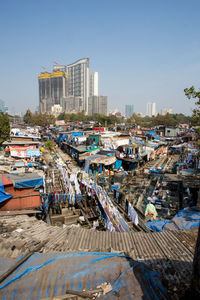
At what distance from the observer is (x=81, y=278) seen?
10.5 feet

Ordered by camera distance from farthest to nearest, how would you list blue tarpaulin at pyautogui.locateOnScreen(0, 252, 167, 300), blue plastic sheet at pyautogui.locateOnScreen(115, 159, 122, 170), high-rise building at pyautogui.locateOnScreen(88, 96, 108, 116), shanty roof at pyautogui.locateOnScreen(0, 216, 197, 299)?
high-rise building at pyautogui.locateOnScreen(88, 96, 108, 116) < blue plastic sheet at pyautogui.locateOnScreen(115, 159, 122, 170) < shanty roof at pyautogui.locateOnScreen(0, 216, 197, 299) < blue tarpaulin at pyautogui.locateOnScreen(0, 252, 167, 300)

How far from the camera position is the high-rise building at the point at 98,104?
135750 millimetres

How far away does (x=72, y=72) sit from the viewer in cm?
14650

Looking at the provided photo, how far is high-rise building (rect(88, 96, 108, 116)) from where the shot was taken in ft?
445

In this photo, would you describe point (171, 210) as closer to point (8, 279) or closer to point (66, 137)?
point (8, 279)

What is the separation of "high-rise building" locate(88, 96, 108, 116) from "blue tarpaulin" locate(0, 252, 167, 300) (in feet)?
442

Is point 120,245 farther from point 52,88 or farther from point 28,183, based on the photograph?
point 52,88

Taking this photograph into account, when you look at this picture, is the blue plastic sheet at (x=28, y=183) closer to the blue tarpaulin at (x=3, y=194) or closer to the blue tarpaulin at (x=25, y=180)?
the blue tarpaulin at (x=25, y=180)

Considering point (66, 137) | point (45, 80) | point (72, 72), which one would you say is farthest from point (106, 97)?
point (66, 137)

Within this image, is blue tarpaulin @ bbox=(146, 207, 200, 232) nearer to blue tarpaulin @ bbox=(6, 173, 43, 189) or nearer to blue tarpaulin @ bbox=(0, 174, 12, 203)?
blue tarpaulin @ bbox=(6, 173, 43, 189)

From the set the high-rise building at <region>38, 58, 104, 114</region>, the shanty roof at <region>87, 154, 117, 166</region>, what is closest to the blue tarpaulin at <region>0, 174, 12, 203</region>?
the shanty roof at <region>87, 154, 117, 166</region>

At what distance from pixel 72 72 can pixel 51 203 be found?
152728mm

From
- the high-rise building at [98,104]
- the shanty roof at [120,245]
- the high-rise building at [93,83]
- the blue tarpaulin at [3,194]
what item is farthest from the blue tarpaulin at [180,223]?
the high-rise building at [93,83]

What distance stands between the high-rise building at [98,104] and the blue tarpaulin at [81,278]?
442 ft
